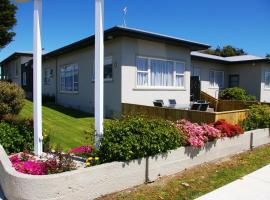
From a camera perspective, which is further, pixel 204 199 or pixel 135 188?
pixel 135 188

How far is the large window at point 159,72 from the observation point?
49.3 ft

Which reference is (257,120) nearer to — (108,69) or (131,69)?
(131,69)

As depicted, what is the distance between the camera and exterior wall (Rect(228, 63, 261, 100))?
80.0ft

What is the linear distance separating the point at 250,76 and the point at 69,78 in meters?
15.0

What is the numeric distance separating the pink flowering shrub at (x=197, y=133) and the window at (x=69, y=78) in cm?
1204

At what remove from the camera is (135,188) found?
210 inches

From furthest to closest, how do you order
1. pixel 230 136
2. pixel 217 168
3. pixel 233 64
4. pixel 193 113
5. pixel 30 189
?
1. pixel 233 64
2. pixel 193 113
3. pixel 230 136
4. pixel 217 168
5. pixel 30 189

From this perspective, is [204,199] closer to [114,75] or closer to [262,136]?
[262,136]

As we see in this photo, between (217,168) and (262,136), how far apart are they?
3568mm

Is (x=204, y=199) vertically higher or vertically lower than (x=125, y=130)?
lower

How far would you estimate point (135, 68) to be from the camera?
14516 millimetres

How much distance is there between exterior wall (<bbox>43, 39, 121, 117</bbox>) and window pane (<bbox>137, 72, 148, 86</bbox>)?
1.20 m

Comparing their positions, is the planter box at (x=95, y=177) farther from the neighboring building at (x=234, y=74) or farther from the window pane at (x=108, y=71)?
the neighboring building at (x=234, y=74)

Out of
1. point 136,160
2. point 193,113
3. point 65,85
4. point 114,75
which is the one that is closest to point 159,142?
point 136,160
